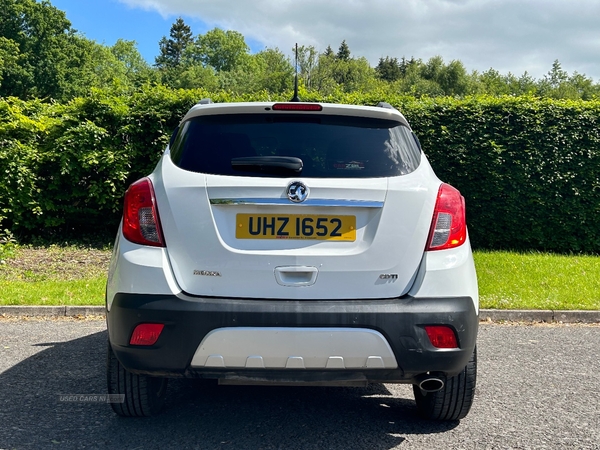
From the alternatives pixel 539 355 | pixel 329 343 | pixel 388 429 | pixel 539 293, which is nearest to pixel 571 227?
pixel 539 293

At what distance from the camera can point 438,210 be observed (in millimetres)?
3230

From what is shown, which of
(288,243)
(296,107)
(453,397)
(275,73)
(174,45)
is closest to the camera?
(288,243)

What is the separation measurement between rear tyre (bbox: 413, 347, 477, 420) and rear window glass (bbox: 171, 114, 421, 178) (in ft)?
3.88

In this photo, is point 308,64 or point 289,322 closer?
point 289,322

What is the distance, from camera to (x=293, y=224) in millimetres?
3100

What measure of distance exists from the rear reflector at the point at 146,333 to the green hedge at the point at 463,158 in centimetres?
843

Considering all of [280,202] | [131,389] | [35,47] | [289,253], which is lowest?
[131,389]

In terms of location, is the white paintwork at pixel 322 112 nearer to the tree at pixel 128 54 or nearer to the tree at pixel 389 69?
the tree at pixel 389 69

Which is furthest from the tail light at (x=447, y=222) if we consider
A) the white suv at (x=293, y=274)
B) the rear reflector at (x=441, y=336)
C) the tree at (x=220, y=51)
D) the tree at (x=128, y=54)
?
the tree at (x=128, y=54)

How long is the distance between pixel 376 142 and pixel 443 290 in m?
0.88

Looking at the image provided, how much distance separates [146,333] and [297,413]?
130 centimetres

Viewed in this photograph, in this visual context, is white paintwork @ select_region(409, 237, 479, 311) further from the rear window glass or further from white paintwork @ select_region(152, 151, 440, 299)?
the rear window glass

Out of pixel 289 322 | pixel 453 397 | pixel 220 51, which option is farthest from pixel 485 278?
pixel 220 51

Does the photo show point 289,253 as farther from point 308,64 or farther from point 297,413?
point 308,64
